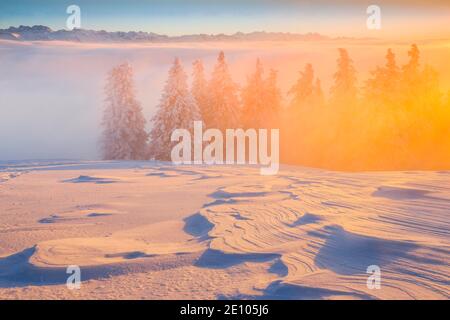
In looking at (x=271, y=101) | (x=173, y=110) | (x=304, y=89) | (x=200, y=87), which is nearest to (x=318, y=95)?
(x=304, y=89)

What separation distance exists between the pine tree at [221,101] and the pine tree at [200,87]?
0.40 m

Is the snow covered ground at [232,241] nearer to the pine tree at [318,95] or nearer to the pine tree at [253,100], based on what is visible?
the pine tree at [253,100]

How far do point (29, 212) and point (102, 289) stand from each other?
16.4ft

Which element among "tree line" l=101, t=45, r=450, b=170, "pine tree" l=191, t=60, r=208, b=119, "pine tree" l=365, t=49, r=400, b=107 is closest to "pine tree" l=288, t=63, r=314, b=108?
"tree line" l=101, t=45, r=450, b=170

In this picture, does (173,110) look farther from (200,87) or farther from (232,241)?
(232,241)

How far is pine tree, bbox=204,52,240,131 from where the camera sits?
4231 cm

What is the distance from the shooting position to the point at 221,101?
1673 inches

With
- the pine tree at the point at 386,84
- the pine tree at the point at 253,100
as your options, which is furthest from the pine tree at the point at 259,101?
the pine tree at the point at 386,84

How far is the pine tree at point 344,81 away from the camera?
155ft

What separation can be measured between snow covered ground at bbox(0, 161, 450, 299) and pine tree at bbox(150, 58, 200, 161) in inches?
962

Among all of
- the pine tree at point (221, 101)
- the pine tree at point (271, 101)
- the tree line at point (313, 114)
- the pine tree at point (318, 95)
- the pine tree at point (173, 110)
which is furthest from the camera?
the pine tree at point (318, 95)

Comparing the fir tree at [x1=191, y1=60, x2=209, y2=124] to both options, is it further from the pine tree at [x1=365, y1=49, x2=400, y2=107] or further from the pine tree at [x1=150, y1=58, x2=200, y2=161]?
the pine tree at [x1=365, y1=49, x2=400, y2=107]

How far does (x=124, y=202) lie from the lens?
10.6 m
